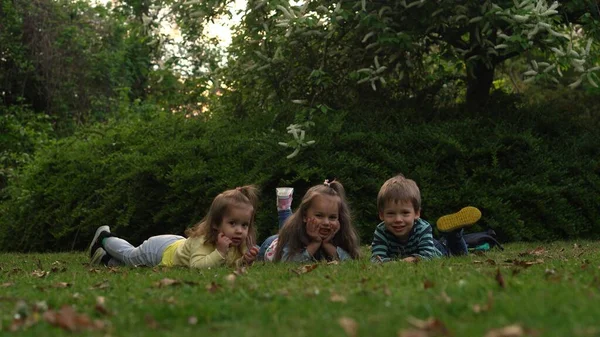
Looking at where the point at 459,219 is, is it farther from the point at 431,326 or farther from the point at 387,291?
the point at 431,326

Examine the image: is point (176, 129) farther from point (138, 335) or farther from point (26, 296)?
point (138, 335)

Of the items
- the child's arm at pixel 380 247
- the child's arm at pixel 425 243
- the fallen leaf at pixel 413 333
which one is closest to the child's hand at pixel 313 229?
the child's arm at pixel 380 247

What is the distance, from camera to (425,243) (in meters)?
7.64

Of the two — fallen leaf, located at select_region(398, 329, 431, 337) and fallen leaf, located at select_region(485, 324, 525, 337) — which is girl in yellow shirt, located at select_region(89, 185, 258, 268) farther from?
fallen leaf, located at select_region(485, 324, 525, 337)

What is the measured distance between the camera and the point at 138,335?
3.61 meters

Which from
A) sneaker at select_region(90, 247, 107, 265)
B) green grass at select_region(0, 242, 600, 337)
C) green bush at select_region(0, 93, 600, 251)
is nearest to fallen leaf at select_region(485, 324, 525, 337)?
green grass at select_region(0, 242, 600, 337)

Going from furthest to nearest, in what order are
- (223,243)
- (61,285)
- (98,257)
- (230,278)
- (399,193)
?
(98,257) < (223,243) < (399,193) < (61,285) < (230,278)

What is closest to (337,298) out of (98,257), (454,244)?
(454,244)

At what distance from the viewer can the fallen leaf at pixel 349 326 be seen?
3.42 m

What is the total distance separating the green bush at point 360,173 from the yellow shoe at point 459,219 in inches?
123

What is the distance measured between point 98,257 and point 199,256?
1.86 meters

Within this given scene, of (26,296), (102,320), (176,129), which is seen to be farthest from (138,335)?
(176,129)

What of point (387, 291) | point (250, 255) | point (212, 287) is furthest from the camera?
point (250, 255)

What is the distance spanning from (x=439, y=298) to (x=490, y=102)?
906cm
